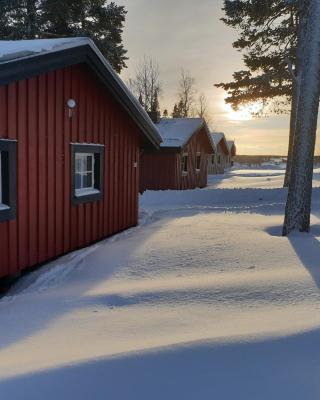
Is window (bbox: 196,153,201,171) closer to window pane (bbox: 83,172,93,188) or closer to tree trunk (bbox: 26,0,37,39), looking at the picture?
tree trunk (bbox: 26,0,37,39)

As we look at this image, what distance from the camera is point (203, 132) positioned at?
87.9ft

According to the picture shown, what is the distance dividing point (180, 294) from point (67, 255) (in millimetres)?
3412

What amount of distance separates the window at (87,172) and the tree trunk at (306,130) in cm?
394

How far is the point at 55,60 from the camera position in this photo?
6660 mm

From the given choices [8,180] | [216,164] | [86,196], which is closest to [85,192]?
[86,196]

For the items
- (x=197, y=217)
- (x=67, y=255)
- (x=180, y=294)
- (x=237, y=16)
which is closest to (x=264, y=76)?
(x=237, y=16)

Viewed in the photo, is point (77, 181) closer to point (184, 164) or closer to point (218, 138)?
point (184, 164)

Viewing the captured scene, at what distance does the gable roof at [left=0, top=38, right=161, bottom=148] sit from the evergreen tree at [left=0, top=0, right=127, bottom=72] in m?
13.9

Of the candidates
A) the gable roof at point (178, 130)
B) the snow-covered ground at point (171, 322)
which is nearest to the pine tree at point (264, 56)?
the gable roof at point (178, 130)

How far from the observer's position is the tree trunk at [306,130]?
7945 mm

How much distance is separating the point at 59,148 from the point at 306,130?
474 cm

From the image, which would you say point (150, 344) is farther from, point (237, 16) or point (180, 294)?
point (237, 16)

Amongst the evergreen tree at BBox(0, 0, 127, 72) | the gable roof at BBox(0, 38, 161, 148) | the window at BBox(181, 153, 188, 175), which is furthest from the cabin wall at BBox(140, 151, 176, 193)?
the gable roof at BBox(0, 38, 161, 148)

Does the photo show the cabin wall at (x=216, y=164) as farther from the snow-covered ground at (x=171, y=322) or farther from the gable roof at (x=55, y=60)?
the snow-covered ground at (x=171, y=322)
